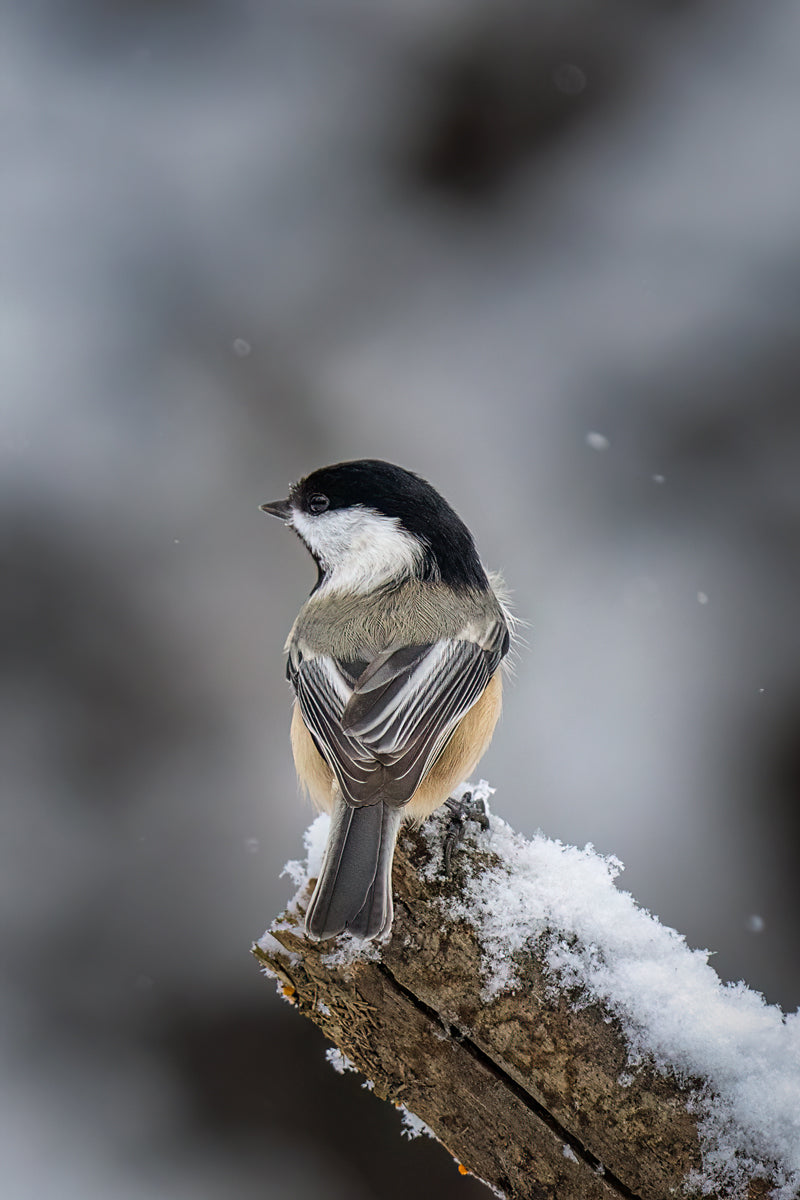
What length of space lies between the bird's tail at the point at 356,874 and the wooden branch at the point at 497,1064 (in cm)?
7

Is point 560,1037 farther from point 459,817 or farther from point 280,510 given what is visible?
point 280,510

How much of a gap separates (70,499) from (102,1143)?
2.27 meters

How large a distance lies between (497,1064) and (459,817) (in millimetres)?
470

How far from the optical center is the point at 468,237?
4172mm

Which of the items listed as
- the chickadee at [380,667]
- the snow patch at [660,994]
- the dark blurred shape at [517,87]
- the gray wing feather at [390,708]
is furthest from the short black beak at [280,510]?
the dark blurred shape at [517,87]

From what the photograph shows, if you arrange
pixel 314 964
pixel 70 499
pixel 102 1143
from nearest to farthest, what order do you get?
pixel 314 964 → pixel 102 1143 → pixel 70 499

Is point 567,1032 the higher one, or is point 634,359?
point 634,359

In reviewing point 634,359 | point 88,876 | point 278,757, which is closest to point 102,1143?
point 88,876

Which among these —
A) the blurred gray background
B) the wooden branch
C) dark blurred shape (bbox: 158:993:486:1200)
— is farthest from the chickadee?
dark blurred shape (bbox: 158:993:486:1200)

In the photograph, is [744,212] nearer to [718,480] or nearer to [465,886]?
[718,480]

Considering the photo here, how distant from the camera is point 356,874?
151 centimetres

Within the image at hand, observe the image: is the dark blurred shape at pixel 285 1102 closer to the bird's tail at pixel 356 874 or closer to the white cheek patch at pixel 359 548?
the white cheek patch at pixel 359 548

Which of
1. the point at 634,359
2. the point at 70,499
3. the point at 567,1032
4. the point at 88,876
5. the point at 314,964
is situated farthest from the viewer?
the point at 634,359

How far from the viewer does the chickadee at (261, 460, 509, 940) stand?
1594 millimetres
